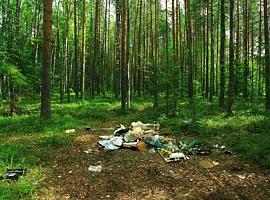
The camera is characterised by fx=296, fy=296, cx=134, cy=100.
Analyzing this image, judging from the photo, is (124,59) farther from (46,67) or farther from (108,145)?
(108,145)

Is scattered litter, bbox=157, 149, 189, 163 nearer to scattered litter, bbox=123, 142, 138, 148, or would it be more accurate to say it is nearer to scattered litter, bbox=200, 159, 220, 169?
scattered litter, bbox=200, 159, 220, 169

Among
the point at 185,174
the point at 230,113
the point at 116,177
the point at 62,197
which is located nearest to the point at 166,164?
the point at 185,174

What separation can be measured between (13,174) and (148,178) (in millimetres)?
2863

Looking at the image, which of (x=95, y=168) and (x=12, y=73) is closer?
(x=95, y=168)

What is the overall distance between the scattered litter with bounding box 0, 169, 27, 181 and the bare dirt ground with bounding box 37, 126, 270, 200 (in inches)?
20.1

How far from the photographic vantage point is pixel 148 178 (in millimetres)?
6602

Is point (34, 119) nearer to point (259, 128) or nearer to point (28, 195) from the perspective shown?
point (28, 195)

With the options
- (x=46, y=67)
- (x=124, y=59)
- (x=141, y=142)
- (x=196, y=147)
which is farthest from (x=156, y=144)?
(x=124, y=59)

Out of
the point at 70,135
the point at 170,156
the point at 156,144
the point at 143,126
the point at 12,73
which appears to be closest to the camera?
the point at 170,156

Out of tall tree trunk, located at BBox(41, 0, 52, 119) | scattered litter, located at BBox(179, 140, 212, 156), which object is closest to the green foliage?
tall tree trunk, located at BBox(41, 0, 52, 119)

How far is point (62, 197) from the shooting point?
5.61 metres

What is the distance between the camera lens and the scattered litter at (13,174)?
604cm

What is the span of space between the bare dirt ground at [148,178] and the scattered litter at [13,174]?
1.67 ft

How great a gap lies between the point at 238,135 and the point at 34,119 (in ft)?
25.2
